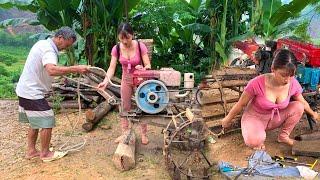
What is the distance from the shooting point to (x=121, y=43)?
16.9 feet

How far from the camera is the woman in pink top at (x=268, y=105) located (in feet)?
13.3

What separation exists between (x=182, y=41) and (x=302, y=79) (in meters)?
5.35

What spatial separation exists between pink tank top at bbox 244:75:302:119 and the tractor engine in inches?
33.4

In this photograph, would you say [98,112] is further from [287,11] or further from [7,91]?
[287,11]

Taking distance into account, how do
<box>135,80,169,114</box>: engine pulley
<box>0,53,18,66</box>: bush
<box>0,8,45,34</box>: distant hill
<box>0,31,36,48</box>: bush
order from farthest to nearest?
<box>0,8,45,34</box>: distant hill → <box>0,31,36,48</box>: bush → <box>0,53,18,66</box>: bush → <box>135,80,169,114</box>: engine pulley

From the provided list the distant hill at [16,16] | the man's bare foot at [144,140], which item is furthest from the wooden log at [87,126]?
the distant hill at [16,16]

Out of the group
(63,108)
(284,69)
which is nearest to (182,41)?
(63,108)

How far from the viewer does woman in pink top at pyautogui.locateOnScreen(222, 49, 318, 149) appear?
4066 mm

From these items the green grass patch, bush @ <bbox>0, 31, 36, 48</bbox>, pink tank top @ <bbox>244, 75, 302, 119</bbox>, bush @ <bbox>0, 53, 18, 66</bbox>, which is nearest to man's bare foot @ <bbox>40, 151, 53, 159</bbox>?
pink tank top @ <bbox>244, 75, 302, 119</bbox>

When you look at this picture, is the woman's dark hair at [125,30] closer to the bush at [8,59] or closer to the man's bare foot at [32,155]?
the man's bare foot at [32,155]

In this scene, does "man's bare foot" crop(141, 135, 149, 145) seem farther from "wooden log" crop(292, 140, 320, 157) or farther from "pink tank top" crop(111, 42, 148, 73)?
"wooden log" crop(292, 140, 320, 157)

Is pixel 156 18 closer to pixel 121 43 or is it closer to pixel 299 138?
pixel 121 43

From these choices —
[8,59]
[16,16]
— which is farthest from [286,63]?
[16,16]

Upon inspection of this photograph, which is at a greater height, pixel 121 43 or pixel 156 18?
pixel 156 18
